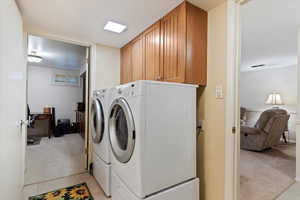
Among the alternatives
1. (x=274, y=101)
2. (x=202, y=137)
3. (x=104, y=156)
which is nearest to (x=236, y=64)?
(x=202, y=137)

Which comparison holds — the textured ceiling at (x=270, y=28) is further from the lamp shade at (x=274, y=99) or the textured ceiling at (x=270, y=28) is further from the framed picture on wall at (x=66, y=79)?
the framed picture on wall at (x=66, y=79)

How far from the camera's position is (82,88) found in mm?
5605

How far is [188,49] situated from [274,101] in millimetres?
4652

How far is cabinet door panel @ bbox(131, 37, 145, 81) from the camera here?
2195mm

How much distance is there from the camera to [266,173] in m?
2.41

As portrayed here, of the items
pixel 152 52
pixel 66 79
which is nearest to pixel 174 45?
pixel 152 52

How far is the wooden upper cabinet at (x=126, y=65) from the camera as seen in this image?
2514 millimetres

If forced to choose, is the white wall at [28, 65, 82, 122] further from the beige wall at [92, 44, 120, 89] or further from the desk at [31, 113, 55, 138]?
the beige wall at [92, 44, 120, 89]

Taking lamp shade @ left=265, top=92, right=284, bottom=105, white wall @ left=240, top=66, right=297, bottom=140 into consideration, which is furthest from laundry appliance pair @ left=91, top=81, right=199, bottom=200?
white wall @ left=240, top=66, right=297, bottom=140

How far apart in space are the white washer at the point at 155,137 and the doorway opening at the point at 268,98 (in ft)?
2.36

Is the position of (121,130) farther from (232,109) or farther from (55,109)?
(55,109)

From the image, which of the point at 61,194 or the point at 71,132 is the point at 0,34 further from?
the point at 71,132

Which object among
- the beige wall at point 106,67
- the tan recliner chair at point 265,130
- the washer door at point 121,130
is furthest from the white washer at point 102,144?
the tan recliner chair at point 265,130

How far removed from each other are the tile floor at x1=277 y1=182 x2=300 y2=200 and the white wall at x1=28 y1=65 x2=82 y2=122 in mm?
5832
